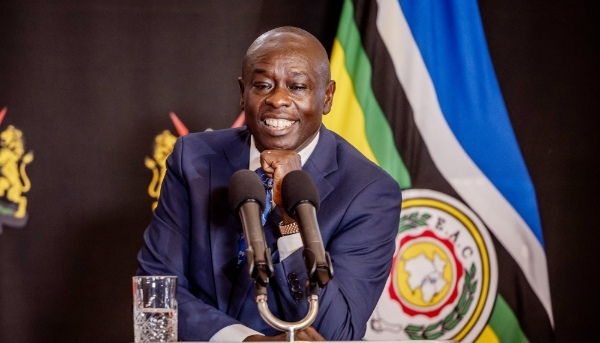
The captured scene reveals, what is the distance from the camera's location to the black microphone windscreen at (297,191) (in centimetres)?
168

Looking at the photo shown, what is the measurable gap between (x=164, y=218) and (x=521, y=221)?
181cm

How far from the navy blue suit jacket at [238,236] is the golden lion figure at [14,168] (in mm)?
1375

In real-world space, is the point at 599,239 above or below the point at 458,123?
below

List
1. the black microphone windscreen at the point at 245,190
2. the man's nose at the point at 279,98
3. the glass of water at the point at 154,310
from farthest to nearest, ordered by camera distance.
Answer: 1. the man's nose at the point at 279,98
2. the glass of water at the point at 154,310
3. the black microphone windscreen at the point at 245,190

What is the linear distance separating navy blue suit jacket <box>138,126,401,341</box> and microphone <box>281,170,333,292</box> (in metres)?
0.50

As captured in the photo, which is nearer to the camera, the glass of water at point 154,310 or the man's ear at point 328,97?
the glass of water at point 154,310

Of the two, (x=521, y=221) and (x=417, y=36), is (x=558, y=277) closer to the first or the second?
(x=521, y=221)

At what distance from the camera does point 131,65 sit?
12.2 feet

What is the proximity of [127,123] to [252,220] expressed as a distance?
2.21m

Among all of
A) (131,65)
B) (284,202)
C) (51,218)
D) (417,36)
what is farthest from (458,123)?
(284,202)

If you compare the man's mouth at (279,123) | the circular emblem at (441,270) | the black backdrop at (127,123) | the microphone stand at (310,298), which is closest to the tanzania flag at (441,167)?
the circular emblem at (441,270)

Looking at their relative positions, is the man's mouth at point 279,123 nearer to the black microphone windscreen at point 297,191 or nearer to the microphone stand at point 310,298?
the black microphone windscreen at point 297,191

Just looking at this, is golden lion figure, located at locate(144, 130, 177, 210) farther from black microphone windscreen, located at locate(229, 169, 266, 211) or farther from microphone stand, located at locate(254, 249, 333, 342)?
microphone stand, located at locate(254, 249, 333, 342)

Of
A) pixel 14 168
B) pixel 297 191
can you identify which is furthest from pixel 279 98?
pixel 14 168
